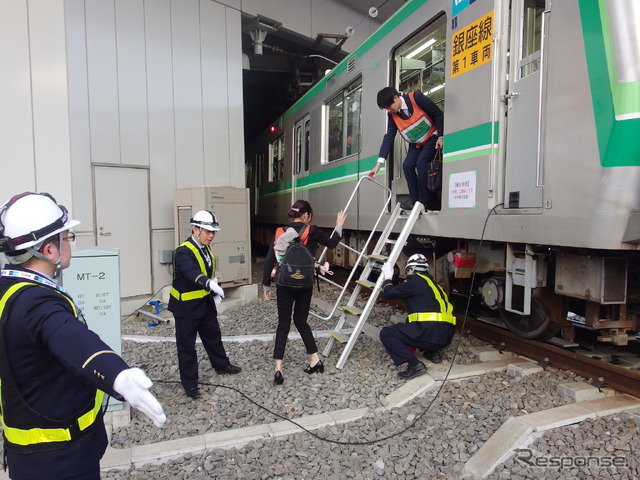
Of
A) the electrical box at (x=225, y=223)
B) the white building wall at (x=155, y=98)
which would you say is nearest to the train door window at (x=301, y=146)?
the white building wall at (x=155, y=98)

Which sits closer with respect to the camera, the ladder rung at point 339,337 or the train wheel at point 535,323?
the train wheel at point 535,323

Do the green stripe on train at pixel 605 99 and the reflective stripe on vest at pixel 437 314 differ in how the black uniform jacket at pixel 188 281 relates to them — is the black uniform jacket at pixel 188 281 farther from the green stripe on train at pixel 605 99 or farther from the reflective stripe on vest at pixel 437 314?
the green stripe on train at pixel 605 99

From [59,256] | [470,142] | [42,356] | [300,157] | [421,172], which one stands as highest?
[300,157]

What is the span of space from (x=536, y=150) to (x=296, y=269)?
6.79 feet

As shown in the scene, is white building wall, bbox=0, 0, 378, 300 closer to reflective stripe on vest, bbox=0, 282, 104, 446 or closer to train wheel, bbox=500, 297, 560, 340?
reflective stripe on vest, bbox=0, 282, 104, 446

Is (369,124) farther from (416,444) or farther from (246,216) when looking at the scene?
(416,444)

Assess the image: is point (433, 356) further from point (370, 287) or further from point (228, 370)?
point (228, 370)

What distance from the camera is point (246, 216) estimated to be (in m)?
7.30

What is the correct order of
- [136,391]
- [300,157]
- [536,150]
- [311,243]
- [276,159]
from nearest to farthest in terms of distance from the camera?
[136,391] < [536,150] < [311,243] < [300,157] < [276,159]

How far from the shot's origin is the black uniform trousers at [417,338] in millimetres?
3938

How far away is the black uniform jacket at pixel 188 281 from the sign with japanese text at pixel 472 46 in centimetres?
285

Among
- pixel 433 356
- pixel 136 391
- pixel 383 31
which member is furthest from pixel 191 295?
pixel 383 31

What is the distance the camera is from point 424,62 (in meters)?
5.63

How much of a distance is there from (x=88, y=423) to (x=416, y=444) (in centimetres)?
203
